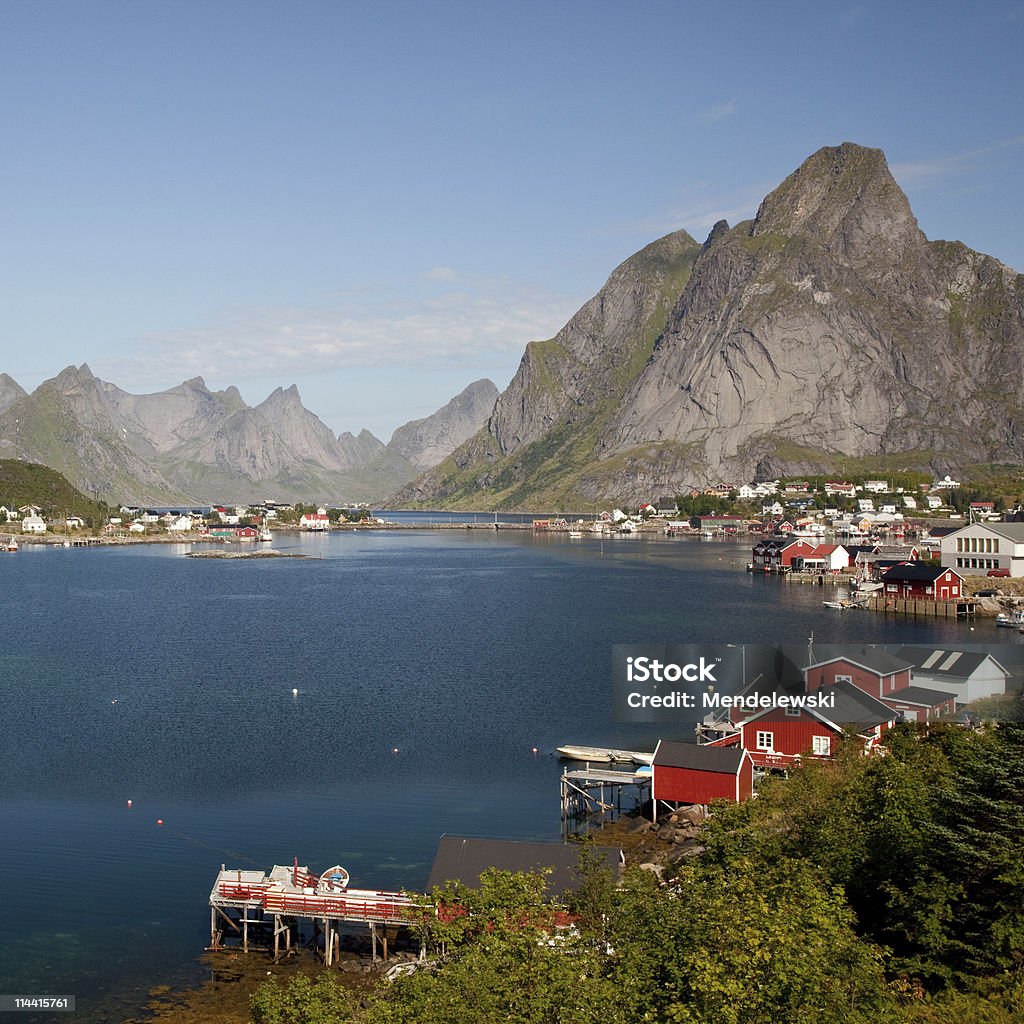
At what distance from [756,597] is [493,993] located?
275 ft

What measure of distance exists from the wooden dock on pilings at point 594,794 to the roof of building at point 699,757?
260cm

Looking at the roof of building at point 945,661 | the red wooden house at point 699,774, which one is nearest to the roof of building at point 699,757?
the red wooden house at point 699,774

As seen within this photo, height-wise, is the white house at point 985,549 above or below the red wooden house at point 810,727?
above

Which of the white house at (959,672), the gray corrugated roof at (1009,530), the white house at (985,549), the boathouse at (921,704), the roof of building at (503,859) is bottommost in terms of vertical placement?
the roof of building at (503,859)

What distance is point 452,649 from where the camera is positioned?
225 ft

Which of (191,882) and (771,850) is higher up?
(771,850)

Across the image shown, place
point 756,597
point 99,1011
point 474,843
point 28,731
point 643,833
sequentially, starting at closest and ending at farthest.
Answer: point 99,1011
point 474,843
point 643,833
point 28,731
point 756,597

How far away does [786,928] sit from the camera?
16219 mm

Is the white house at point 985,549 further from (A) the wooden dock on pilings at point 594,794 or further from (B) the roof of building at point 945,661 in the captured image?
(A) the wooden dock on pilings at point 594,794

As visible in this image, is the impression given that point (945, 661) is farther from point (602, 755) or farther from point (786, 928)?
point (786, 928)

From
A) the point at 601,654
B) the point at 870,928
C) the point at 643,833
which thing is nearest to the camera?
the point at 870,928

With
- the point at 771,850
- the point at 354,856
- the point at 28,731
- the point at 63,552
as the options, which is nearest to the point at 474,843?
the point at 354,856

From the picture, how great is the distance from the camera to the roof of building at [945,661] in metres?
42.6

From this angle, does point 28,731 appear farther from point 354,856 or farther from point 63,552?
point 63,552
